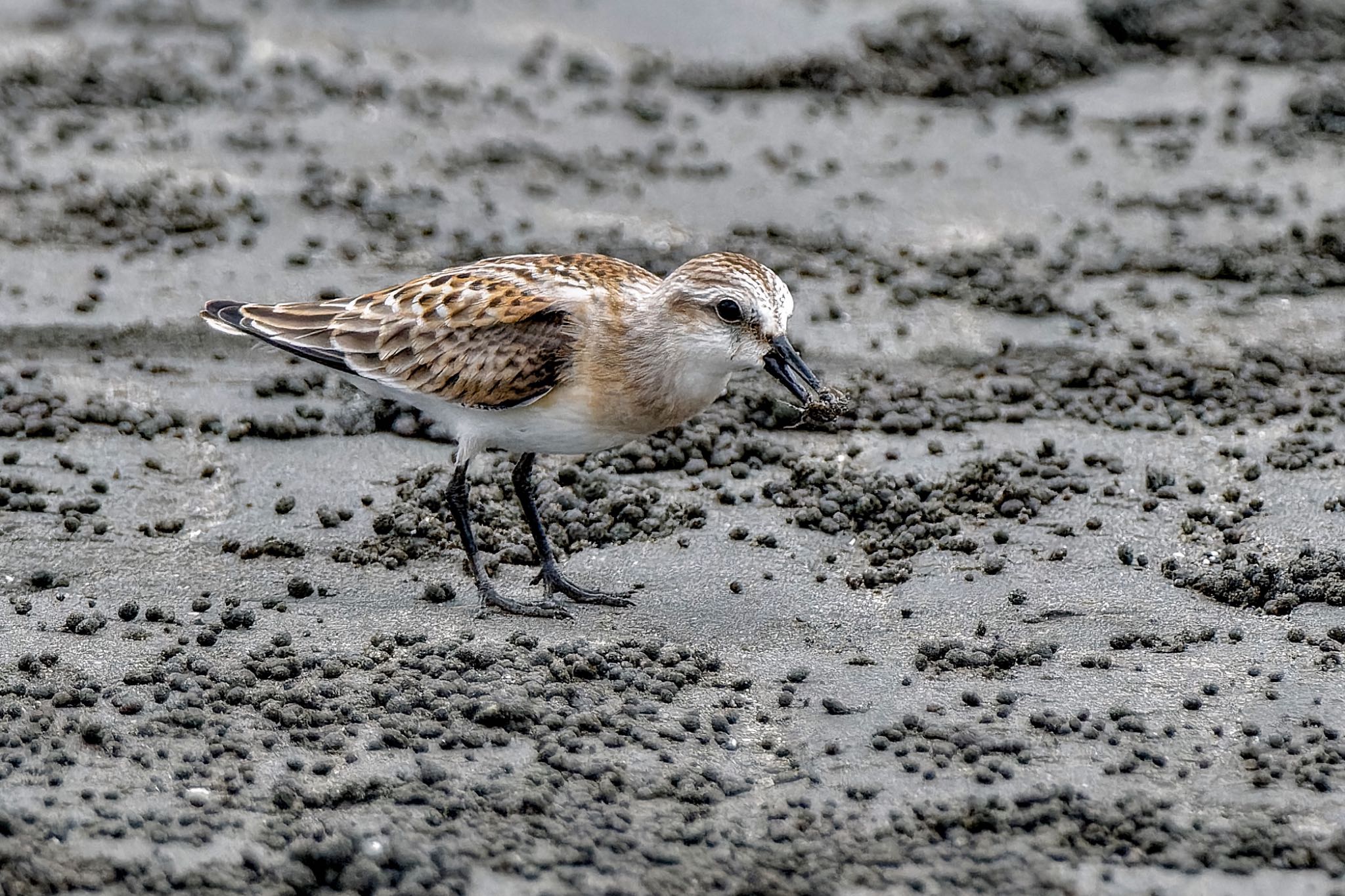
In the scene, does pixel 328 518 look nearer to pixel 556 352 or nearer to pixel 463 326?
pixel 463 326

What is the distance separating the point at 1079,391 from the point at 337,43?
24.1 ft

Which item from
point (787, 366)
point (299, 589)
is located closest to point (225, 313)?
point (299, 589)

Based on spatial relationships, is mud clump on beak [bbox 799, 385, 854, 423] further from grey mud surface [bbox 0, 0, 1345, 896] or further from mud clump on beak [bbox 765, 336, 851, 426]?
grey mud surface [bbox 0, 0, 1345, 896]

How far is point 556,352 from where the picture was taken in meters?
7.07

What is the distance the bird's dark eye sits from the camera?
22.4ft

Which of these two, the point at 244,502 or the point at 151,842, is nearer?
the point at 151,842

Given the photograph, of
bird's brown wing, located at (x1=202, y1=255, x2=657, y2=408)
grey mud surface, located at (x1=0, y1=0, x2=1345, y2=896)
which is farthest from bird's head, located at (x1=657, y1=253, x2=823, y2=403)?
grey mud surface, located at (x1=0, y1=0, x2=1345, y2=896)

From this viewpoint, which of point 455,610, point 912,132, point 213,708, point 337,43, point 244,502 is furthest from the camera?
point 337,43

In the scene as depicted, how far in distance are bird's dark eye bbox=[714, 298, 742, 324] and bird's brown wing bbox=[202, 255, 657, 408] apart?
619 millimetres

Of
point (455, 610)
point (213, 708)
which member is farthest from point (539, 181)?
point (213, 708)

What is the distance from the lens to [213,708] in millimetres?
6129

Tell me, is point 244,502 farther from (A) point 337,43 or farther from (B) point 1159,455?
(A) point 337,43

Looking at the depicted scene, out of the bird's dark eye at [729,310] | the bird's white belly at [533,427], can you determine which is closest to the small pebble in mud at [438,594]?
the bird's white belly at [533,427]

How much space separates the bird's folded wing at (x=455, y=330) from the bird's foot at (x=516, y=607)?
884mm
